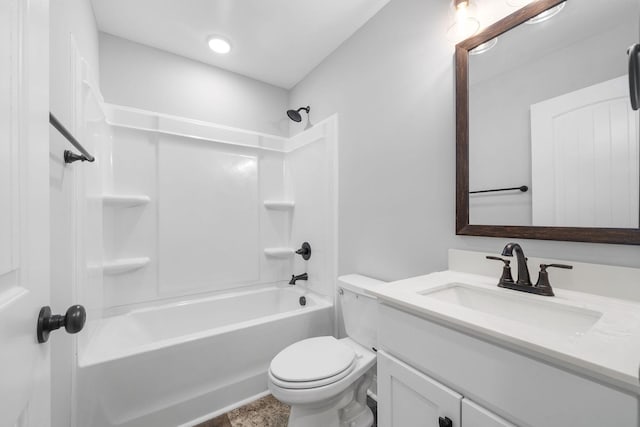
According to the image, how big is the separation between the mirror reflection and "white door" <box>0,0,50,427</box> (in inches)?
56.1

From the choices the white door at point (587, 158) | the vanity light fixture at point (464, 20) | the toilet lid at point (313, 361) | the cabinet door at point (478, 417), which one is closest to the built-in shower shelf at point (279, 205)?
the toilet lid at point (313, 361)

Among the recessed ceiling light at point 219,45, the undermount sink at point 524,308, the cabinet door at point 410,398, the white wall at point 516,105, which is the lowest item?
the cabinet door at point 410,398

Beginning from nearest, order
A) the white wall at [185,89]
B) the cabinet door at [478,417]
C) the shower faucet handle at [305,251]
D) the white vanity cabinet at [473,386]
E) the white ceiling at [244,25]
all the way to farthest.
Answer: the white vanity cabinet at [473,386] < the cabinet door at [478,417] < the white ceiling at [244,25] < the white wall at [185,89] < the shower faucet handle at [305,251]

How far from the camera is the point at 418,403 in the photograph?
32.3 inches

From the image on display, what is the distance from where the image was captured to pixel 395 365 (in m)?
0.89

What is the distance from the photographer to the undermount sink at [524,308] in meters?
0.78

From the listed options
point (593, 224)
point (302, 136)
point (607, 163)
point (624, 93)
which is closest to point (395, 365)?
point (593, 224)

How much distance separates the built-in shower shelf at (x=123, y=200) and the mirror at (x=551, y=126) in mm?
2052

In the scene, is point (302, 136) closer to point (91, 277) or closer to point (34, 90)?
point (91, 277)

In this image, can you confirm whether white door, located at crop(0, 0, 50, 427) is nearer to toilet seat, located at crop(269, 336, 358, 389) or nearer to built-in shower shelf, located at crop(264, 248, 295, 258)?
toilet seat, located at crop(269, 336, 358, 389)

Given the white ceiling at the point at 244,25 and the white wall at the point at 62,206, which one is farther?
the white ceiling at the point at 244,25

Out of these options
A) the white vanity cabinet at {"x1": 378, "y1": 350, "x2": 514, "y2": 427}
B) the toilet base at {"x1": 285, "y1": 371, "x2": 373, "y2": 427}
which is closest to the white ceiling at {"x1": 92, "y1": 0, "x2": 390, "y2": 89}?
the white vanity cabinet at {"x1": 378, "y1": 350, "x2": 514, "y2": 427}

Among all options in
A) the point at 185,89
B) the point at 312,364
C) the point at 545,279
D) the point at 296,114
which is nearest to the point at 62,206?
the point at 312,364

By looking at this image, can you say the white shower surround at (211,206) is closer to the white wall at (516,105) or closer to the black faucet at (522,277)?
the white wall at (516,105)
